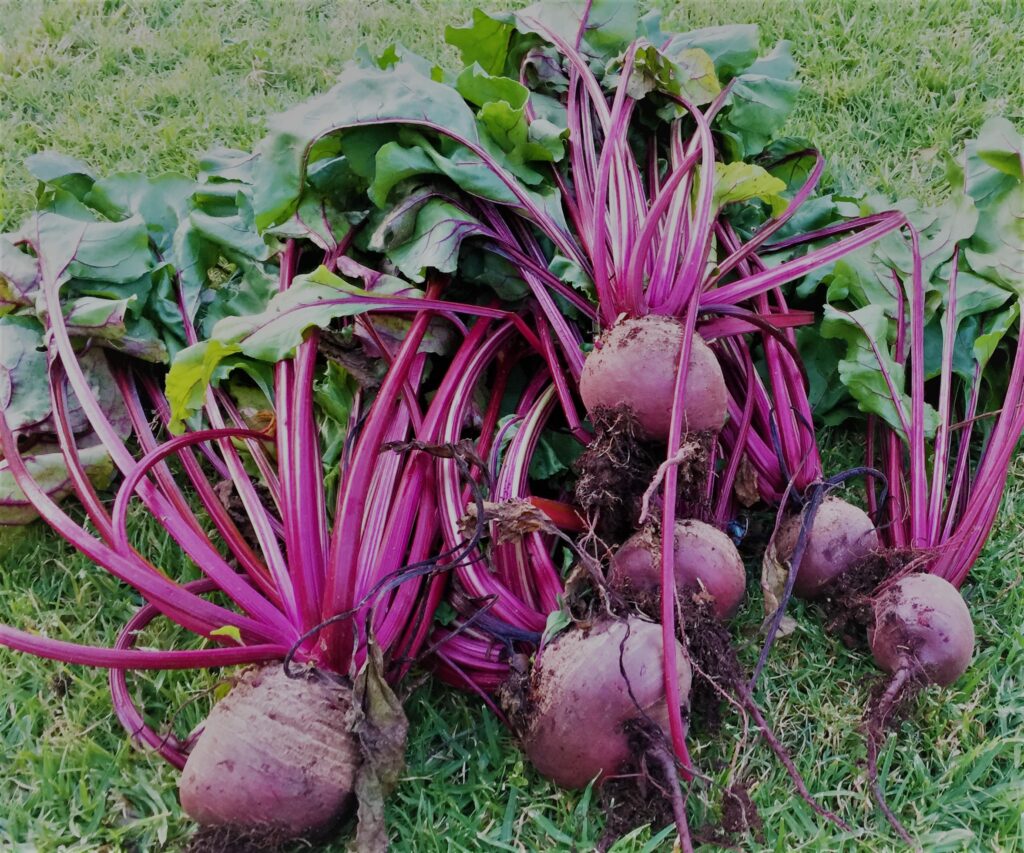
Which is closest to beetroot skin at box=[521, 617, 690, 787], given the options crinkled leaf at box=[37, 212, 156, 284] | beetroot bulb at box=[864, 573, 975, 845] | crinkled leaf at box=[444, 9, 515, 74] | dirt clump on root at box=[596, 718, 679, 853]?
dirt clump on root at box=[596, 718, 679, 853]

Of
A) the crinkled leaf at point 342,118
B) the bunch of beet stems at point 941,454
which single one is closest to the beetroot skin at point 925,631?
the bunch of beet stems at point 941,454

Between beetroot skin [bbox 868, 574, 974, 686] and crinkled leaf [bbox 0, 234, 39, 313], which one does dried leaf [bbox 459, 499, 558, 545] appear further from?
crinkled leaf [bbox 0, 234, 39, 313]

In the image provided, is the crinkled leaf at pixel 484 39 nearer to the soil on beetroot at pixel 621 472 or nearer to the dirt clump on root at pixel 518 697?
the soil on beetroot at pixel 621 472

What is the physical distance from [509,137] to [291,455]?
3.99 ft

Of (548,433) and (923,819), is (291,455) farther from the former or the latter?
(923,819)

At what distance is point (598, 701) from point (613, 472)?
1.84ft

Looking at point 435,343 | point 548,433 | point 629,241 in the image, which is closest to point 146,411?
point 435,343

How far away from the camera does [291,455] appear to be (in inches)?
87.3

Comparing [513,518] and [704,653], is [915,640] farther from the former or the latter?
[513,518]

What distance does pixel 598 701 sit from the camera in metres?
1.83

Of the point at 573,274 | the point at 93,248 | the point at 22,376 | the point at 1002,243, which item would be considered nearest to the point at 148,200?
the point at 93,248

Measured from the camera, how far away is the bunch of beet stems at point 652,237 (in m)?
2.28

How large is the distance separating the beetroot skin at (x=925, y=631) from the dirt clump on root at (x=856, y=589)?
7cm

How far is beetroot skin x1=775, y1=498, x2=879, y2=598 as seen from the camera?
2234 mm
